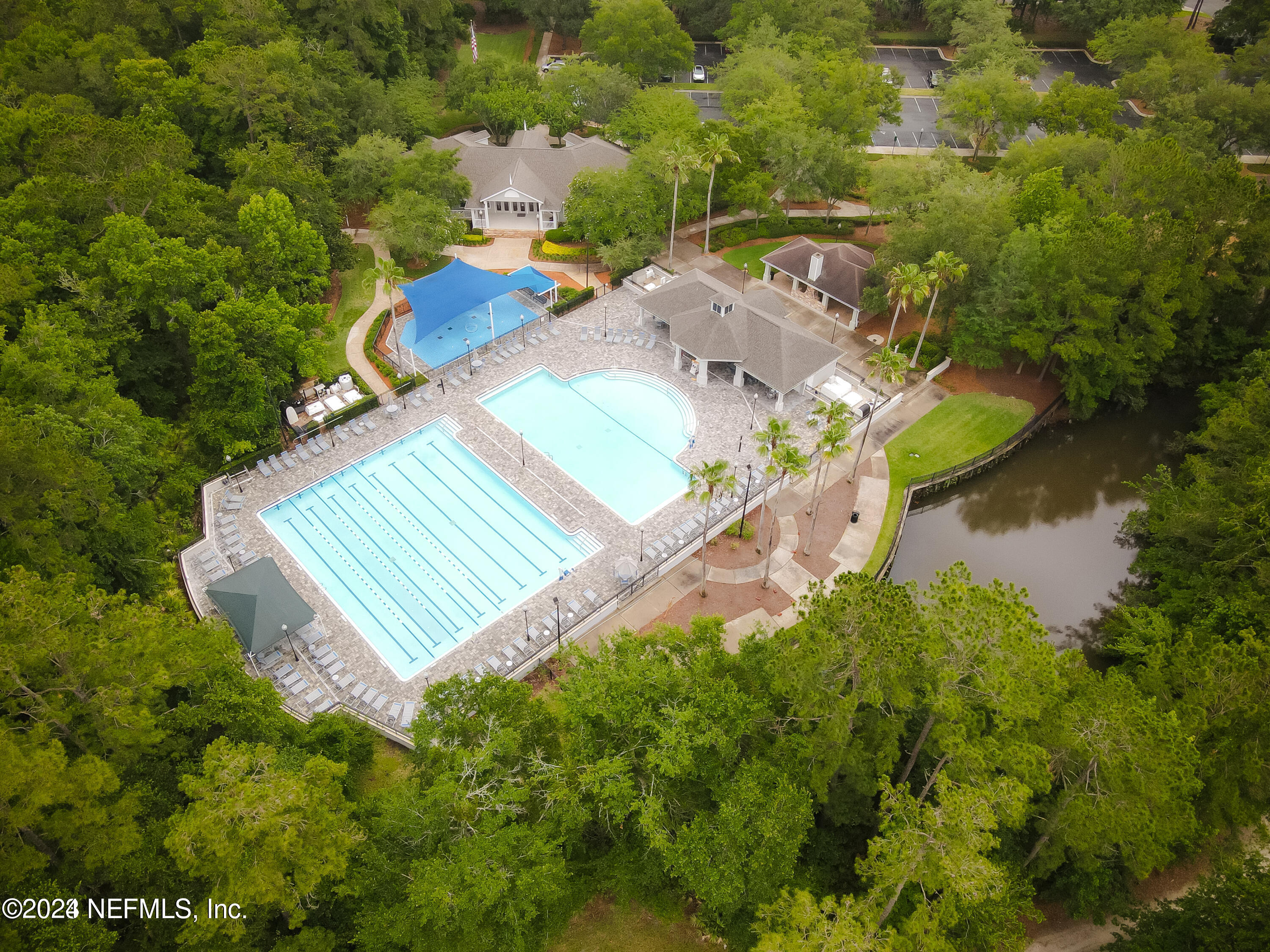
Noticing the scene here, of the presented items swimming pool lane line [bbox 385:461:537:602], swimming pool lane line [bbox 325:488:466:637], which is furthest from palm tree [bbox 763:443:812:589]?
swimming pool lane line [bbox 325:488:466:637]

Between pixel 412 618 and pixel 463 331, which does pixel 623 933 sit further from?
pixel 463 331

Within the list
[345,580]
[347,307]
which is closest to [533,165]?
[347,307]

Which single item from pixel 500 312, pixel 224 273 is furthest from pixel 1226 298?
pixel 224 273

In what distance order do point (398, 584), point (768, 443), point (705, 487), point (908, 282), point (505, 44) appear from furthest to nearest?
1. point (505, 44)
2. point (768, 443)
3. point (908, 282)
4. point (705, 487)
5. point (398, 584)

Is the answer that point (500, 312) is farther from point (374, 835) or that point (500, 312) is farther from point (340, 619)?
point (374, 835)

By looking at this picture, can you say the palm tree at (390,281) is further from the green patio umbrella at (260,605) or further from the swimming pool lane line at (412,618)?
the green patio umbrella at (260,605)
